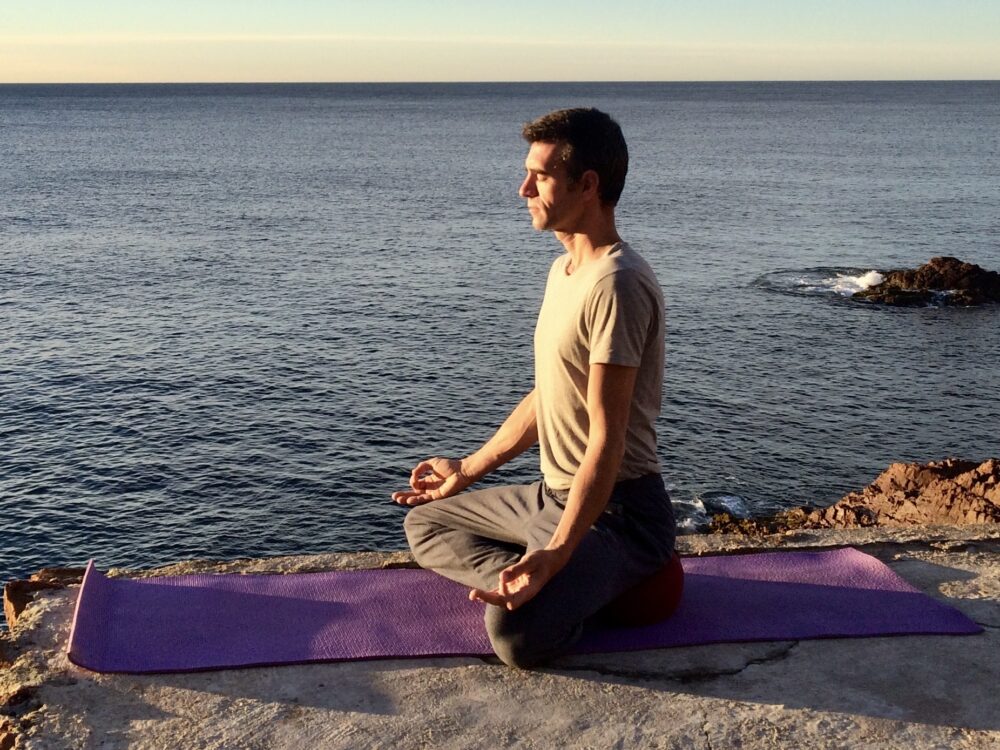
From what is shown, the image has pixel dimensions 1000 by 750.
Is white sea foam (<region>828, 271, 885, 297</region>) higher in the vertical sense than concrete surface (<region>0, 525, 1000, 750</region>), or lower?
lower

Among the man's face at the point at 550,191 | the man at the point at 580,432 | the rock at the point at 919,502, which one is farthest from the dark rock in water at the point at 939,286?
the man's face at the point at 550,191

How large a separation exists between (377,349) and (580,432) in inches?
864

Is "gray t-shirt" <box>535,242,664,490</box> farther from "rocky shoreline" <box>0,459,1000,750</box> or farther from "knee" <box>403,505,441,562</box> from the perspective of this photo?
"rocky shoreline" <box>0,459,1000,750</box>

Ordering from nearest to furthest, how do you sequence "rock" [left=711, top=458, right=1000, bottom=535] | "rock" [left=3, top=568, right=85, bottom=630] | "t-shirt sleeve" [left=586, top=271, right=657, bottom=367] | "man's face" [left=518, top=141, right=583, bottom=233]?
"t-shirt sleeve" [left=586, top=271, right=657, bottom=367] → "man's face" [left=518, top=141, right=583, bottom=233] → "rock" [left=3, top=568, right=85, bottom=630] → "rock" [left=711, top=458, right=1000, bottom=535]

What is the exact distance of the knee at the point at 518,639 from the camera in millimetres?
5137

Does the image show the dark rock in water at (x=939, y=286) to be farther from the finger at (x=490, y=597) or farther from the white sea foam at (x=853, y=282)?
the finger at (x=490, y=597)

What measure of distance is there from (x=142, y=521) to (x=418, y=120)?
131908 millimetres

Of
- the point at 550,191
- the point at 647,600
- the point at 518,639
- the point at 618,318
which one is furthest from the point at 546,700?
the point at 550,191

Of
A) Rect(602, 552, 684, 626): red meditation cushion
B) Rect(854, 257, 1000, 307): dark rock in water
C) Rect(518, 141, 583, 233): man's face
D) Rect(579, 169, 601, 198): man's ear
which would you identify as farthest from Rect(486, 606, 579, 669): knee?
Rect(854, 257, 1000, 307): dark rock in water

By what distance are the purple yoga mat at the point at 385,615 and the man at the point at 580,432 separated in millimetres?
308

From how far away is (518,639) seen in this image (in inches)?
203

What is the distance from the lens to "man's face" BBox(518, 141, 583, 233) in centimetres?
527

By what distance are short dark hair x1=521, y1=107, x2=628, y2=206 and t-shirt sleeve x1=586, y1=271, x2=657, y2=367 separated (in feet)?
1.54

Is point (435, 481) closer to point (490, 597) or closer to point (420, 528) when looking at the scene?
point (420, 528)
